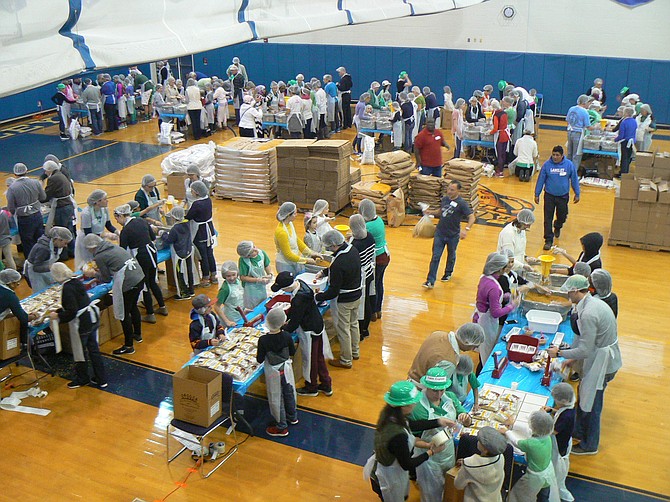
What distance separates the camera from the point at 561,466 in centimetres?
593

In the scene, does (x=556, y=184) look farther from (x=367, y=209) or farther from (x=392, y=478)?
(x=392, y=478)

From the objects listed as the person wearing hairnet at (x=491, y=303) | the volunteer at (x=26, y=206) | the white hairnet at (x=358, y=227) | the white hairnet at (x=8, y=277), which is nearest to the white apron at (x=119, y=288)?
the white hairnet at (x=8, y=277)

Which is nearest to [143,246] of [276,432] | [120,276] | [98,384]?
[120,276]

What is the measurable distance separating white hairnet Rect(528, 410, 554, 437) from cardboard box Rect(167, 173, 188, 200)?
10.3 m

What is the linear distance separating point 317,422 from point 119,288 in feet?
10.1

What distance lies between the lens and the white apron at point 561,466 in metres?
5.64

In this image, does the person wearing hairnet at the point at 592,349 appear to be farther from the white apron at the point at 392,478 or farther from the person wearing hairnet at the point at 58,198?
the person wearing hairnet at the point at 58,198

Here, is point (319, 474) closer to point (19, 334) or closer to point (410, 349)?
point (410, 349)

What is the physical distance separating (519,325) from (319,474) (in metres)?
2.85

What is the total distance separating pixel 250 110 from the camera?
1794 centimetres

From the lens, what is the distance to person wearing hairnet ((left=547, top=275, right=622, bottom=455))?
6309 millimetres

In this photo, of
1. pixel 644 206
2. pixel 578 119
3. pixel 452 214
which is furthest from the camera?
pixel 578 119

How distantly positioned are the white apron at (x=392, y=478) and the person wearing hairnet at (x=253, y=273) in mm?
3532

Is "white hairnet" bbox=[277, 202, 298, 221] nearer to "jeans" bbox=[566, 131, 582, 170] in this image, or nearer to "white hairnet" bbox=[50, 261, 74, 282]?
"white hairnet" bbox=[50, 261, 74, 282]
